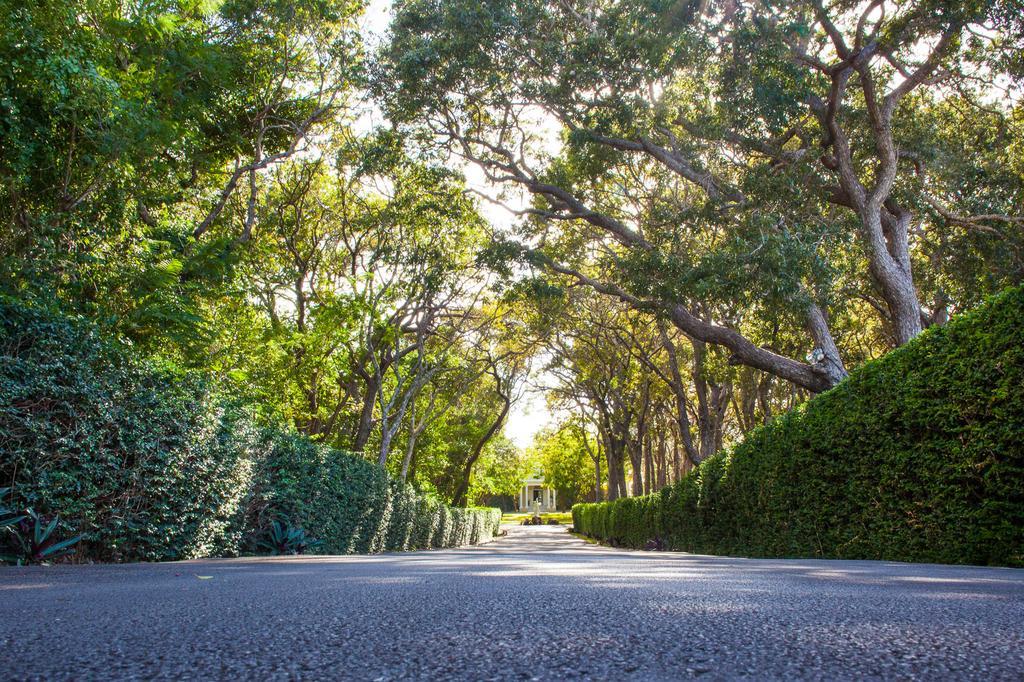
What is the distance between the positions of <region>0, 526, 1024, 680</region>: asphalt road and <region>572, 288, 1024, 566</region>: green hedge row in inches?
134

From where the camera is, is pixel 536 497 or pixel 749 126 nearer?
pixel 749 126

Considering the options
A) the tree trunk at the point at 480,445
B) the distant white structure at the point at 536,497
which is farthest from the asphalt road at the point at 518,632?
the distant white structure at the point at 536,497

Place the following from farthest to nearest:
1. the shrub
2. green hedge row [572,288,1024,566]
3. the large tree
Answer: the large tree → green hedge row [572,288,1024,566] → the shrub

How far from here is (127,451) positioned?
7.50 m

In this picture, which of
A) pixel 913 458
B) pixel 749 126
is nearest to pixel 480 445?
pixel 749 126

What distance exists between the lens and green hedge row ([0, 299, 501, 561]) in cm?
646

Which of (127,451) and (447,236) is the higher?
(447,236)

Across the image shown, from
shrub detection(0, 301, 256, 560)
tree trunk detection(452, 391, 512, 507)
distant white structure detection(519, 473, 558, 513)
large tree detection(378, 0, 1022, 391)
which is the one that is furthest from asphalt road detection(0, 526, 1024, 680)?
distant white structure detection(519, 473, 558, 513)

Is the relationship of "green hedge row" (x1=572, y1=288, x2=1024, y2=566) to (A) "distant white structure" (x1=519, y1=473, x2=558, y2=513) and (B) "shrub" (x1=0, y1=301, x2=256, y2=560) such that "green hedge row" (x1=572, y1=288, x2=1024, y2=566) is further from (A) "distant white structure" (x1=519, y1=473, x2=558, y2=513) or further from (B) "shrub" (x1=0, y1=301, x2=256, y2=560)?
(A) "distant white structure" (x1=519, y1=473, x2=558, y2=513)

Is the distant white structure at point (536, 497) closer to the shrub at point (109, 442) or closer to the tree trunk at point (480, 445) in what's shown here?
the tree trunk at point (480, 445)

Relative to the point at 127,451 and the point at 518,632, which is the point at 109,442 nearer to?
the point at 127,451

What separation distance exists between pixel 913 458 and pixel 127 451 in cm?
939

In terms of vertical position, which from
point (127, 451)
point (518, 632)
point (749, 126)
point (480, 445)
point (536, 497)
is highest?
point (749, 126)

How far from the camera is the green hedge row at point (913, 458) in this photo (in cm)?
709
